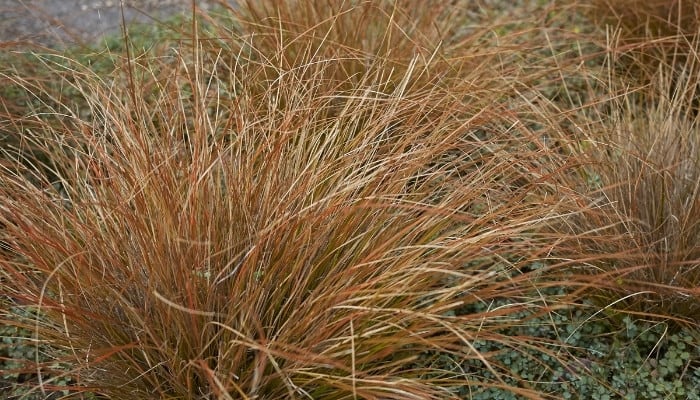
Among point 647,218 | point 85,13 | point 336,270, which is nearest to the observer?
point 336,270

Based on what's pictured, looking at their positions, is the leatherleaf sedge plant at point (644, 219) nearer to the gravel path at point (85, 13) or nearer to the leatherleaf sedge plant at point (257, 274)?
the leatherleaf sedge plant at point (257, 274)

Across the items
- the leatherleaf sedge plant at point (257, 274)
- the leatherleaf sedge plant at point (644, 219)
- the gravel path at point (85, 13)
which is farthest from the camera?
the gravel path at point (85, 13)

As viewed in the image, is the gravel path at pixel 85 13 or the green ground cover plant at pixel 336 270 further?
the gravel path at pixel 85 13

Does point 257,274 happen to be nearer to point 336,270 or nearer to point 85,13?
point 336,270

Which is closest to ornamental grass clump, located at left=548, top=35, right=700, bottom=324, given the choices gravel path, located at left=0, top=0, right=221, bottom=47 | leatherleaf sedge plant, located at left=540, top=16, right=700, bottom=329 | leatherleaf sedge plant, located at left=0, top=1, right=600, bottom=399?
leatherleaf sedge plant, located at left=540, top=16, right=700, bottom=329

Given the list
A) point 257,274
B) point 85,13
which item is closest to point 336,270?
point 257,274

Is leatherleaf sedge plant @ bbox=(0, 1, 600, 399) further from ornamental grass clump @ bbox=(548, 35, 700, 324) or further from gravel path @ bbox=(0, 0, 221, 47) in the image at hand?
gravel path @ bbox=(0, 0, 221, 47)

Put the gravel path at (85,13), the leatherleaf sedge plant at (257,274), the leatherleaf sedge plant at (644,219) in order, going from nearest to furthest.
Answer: the leatherleaf sedge plant at (257,274)
the leatherleaf sedge plant at (644,219)
the gravel path at (85,13)

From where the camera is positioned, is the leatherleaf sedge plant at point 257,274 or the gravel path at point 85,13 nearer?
the leatherleaf sedge plant at point 257,274

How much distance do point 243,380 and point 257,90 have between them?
1.47m

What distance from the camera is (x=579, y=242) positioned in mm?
2717

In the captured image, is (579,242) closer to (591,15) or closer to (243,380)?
(243,380)

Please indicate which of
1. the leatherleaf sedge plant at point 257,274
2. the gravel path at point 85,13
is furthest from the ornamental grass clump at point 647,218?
the gravel path at point 85,13

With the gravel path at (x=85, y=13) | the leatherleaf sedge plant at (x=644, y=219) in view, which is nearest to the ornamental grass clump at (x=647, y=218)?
the leatherleaf sedge plant at (x=644, y=219)
